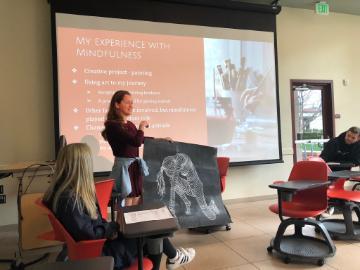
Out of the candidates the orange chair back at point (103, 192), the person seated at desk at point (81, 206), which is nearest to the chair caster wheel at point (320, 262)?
the person seated at desk at point (81, 206)

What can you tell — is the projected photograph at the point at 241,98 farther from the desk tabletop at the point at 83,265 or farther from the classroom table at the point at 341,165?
the desk tabletop at the point at 83,265

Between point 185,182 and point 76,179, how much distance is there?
57.9 inches

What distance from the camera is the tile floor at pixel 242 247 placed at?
263 centimetres

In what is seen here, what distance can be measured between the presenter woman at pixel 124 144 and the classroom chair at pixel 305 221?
1296 mm

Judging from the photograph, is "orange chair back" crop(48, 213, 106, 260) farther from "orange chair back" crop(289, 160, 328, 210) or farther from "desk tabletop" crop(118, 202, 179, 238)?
"orange chair back" crop(289, 160, 328, 210)

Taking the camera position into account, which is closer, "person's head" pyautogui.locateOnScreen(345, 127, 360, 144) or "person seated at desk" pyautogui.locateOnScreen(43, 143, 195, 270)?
"person seated at desk" pyautogui.locateOnScreen(43, 143, 195, 270)

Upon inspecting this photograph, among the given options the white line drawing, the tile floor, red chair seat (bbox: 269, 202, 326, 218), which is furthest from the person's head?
the white line drawing

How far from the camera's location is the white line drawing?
9.52 feet

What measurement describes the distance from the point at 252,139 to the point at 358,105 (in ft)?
8.02

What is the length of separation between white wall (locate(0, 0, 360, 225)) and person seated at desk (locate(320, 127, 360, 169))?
97 cm

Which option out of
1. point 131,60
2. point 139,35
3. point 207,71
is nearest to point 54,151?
point 131,60

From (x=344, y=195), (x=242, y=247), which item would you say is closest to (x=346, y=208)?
(x=344, y=195)

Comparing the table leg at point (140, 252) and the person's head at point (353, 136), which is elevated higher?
the person's head at point (353, 136)

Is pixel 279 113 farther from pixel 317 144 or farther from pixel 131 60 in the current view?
pixel 131 60
